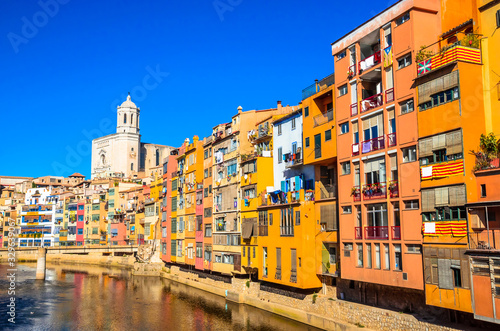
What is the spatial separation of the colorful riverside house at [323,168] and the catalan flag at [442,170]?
9.12m

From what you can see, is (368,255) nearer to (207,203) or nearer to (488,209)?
(488,209)

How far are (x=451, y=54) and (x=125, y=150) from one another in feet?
478

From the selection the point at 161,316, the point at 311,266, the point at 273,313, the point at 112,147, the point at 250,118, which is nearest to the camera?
the point at 311,266

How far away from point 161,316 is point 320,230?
687 inches

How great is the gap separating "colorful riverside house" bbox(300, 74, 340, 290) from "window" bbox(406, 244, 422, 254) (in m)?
7.92

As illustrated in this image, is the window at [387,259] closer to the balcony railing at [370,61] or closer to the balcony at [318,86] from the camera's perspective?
the balcony railing at [370,61]

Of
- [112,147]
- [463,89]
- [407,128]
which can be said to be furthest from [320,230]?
[112,147]

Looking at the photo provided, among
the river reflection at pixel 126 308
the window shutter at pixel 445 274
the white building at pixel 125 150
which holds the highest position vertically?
the white building at pixel 125 150

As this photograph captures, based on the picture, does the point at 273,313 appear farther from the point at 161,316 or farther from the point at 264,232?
the point at 161,316

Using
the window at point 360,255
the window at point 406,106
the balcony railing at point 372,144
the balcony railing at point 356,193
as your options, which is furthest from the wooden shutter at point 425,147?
the window at point 360,255

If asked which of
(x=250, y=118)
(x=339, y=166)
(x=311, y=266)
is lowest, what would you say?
(x=311, y=266)

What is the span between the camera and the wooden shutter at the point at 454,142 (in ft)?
82.9

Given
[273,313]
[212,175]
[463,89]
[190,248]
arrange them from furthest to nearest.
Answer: [190,248]
[212,175]
[273,313]
[463,89]

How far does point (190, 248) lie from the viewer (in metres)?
62.1
